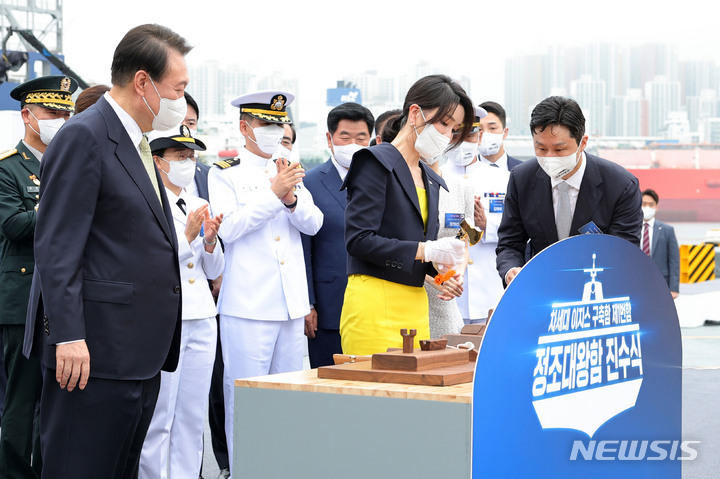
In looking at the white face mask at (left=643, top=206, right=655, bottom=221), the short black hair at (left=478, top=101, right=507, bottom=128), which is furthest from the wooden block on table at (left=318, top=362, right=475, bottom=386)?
the white face mask at (left=643, top=206, right=655, bottom=221)

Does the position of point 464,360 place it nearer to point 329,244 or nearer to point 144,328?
point 144,328

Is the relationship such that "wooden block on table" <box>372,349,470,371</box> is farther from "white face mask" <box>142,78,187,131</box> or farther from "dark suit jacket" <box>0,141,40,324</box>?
"dark suit jacket" <box>0,141,40,324</box>

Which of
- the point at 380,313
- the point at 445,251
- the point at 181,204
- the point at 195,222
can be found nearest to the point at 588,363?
the point at 445,251

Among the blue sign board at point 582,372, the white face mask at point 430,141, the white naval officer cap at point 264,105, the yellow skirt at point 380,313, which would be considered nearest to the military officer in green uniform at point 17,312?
the white naval officer cap at point 264,105

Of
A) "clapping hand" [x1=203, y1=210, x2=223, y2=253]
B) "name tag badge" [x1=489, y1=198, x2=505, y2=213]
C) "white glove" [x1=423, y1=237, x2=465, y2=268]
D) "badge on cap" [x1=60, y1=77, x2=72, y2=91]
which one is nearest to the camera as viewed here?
"white glove" [x1=423, y1=237, x2=465, y2=268]

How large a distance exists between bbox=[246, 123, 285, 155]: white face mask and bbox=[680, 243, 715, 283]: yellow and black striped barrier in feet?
27.6

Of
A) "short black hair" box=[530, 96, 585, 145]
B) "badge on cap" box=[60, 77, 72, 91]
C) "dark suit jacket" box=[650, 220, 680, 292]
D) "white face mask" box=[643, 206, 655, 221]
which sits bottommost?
"dark suit jacket" box=[650, 220, 680, 292]

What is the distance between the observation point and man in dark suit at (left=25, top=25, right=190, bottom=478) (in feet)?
6.51

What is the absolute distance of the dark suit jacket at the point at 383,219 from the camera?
265 centimetres

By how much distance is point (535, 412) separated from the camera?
1.95m

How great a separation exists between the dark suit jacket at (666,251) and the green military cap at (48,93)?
609 cm

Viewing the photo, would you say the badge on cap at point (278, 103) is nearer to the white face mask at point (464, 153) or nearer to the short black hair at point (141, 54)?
the white face mask at point (464, 153)

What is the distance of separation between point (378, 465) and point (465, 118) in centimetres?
136

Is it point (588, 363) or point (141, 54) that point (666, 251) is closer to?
point (588, 363)
